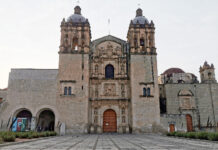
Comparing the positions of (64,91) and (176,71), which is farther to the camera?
(176,71)

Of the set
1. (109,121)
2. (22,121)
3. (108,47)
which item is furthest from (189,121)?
(22,121)

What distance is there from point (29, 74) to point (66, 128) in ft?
25.5

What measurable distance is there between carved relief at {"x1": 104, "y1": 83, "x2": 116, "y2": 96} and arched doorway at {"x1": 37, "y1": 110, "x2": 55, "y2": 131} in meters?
7.02

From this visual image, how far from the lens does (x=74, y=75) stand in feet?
81.4

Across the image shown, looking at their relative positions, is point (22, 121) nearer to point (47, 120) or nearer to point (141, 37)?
point (47, 120)

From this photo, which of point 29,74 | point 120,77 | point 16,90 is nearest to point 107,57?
point 120,77

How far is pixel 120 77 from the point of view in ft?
84.1

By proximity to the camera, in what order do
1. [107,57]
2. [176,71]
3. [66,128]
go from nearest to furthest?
1. [66,128]
2. [107,57]
3. [176,71]

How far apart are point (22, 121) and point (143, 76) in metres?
14.7

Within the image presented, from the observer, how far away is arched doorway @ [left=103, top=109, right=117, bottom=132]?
24.5 metres

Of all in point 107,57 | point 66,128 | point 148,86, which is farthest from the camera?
point 107,57

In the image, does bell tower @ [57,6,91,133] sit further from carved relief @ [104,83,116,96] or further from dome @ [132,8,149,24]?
dome @ [132,8,149,24]

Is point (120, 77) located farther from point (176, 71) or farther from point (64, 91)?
point (176, 71)

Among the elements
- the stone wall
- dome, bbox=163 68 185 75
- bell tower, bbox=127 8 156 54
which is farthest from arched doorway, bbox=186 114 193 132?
dome, bbox=163 68 185 75
